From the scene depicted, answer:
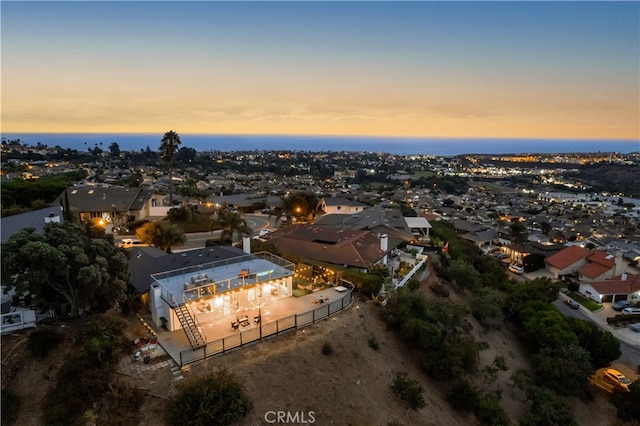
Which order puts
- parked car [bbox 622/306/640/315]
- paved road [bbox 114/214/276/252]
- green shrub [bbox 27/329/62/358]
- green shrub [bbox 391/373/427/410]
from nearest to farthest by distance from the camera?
green shrub [bbox 27/329/62/358]
green shrub [bbox 391/373/427/410]
paved road [bbox 114/214/276/252]
parked car [bbox 622/306/640/315]

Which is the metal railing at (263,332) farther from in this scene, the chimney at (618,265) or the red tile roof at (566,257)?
the chimney at (618,265)

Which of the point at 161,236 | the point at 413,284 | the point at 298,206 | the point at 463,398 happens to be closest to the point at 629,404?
the point at 463,398

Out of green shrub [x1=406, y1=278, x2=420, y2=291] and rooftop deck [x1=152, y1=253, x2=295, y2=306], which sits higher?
rooftop deck [x1=152, y1=253, x2=295, y2=306]

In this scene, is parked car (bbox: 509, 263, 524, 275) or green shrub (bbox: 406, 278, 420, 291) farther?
parked car (bbox: 509, 263, 524, 275)

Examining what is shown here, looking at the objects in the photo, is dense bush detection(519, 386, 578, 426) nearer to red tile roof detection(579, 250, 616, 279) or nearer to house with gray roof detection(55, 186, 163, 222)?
red tile roof detection(579, 250, 616, 279)

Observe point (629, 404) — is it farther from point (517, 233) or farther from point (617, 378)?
point (517, 233)

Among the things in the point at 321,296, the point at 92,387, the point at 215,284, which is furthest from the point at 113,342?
the point at 321,296

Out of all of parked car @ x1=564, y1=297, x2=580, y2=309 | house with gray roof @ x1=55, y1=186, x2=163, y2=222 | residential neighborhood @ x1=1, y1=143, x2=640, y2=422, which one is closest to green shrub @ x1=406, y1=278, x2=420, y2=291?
residential neighborhood @ x1=1, y1=143, x2=640, y2=422
